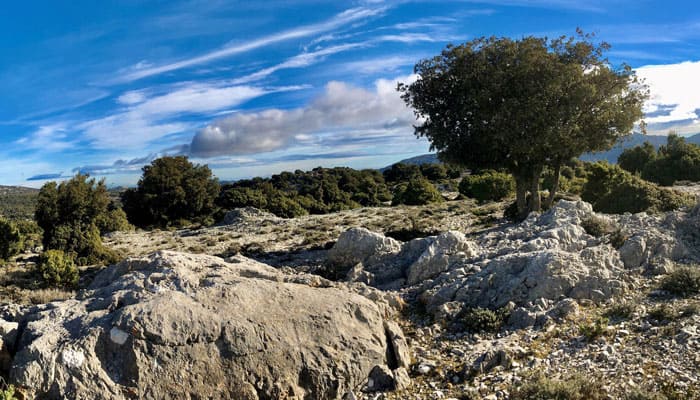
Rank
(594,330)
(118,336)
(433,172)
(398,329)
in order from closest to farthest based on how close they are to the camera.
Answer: (118,336) < (594,330) < (398,329) < (433,172)

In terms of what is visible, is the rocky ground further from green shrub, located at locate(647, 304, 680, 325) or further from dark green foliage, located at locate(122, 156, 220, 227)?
dark green foliage, located at locate(122, 156, 220, 227)

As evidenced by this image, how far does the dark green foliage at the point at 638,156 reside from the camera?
6103cm

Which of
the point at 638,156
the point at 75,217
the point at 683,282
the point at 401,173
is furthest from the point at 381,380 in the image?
the point at 401,173

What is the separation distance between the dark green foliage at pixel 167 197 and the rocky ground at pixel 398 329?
37813 millimetres

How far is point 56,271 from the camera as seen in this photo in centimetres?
1667

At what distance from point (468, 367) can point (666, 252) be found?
317 inches

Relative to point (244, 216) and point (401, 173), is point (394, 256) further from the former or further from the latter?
point (401, 173)

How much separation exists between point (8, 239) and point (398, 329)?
20.9 metres

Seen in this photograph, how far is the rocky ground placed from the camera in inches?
288

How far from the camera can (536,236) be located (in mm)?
15195

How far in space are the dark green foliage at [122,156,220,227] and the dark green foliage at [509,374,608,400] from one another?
1661 inches

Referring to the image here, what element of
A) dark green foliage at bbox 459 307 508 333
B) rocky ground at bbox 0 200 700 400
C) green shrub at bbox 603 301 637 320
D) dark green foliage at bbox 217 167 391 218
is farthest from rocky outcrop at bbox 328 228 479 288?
dark green foliage at bbox 217 167 391 218

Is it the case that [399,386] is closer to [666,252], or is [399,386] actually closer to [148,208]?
[666,252]

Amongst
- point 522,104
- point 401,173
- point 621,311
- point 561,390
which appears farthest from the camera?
point 401,173
